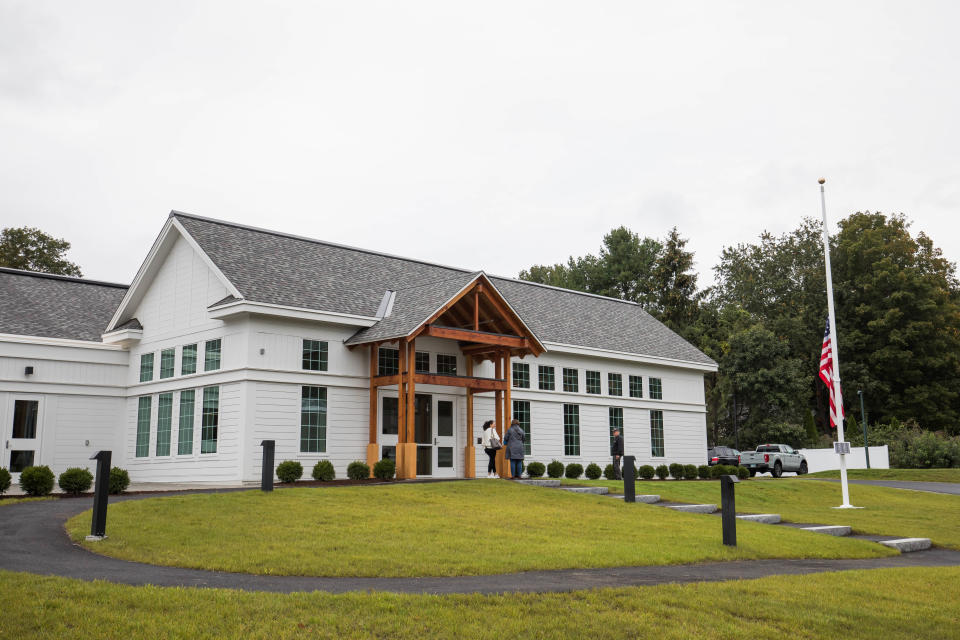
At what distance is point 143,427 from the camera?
26328 mm

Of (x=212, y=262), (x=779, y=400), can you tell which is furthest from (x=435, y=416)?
(x=779, y=400)

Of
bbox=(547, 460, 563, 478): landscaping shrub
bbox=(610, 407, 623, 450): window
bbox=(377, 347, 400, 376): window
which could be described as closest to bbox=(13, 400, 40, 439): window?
bbox=(377, 347, 400, 376): window

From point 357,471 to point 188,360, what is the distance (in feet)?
22.1

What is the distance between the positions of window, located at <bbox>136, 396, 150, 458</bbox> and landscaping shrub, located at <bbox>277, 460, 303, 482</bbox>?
685 cm

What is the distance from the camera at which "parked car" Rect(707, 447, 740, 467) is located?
42.2m

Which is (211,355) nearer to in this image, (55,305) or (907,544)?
(55,305)

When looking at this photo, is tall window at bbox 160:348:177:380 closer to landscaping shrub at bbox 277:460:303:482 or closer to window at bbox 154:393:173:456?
window at bbox 154:393:173:456

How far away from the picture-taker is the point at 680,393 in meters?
35.4

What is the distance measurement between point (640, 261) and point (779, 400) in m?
19.8

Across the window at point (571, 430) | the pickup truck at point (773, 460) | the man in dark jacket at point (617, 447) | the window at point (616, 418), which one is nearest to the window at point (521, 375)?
the window at point (571, 430)

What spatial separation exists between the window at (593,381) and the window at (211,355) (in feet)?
46.4

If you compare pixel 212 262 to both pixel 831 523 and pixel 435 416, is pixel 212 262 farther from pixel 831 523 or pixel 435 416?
pixel 831 523

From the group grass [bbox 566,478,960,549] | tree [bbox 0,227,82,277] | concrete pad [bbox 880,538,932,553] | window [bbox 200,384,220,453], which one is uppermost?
tree [bbox 0,227,82,277]

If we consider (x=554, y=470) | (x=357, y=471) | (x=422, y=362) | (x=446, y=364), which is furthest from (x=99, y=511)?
(x=554, y=470)
